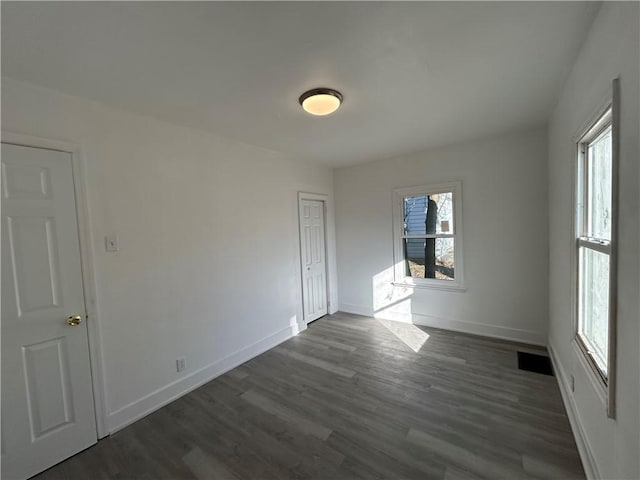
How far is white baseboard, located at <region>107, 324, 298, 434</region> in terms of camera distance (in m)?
2.22

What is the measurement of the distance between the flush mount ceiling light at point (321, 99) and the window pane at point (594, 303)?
1.96 metres

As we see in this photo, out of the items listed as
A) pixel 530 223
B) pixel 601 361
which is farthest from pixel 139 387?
pixel 530 223

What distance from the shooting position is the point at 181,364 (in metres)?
2.64

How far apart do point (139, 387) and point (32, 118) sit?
7.10ft

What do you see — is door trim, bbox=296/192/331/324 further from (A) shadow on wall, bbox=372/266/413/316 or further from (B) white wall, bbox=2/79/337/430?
(A) shadow on wall, bbox=372/266/413/316

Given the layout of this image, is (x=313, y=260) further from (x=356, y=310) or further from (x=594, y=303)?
(x=594, y=303)

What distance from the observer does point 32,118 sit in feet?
6.04

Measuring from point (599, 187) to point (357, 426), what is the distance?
2287 mm

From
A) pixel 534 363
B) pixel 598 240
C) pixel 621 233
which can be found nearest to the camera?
pixel 621 233

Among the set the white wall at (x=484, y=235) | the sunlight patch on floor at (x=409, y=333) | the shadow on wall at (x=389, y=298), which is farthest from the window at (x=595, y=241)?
the shadow on wall at (x=389, y=298)

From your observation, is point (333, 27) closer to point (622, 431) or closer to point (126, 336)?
point (622, 431)

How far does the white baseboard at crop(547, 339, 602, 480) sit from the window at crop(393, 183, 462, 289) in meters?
1.43

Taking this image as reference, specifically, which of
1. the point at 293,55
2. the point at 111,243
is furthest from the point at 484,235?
the point at 111,243

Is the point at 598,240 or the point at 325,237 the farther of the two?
the point at 325,237
